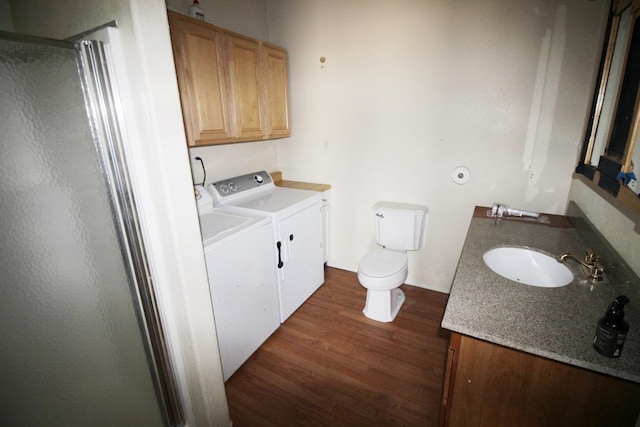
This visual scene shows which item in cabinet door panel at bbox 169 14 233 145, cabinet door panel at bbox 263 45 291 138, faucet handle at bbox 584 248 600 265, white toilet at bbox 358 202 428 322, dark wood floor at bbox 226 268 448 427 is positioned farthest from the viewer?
cabinet door panel at bbox 263 45 291 138

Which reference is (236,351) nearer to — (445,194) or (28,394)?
(28,394)

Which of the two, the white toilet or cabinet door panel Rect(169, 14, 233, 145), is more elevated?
cabinet door panel Rect(169, 14, 233, 145)

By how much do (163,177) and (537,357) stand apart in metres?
1.34

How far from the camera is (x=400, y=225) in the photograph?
246 cm

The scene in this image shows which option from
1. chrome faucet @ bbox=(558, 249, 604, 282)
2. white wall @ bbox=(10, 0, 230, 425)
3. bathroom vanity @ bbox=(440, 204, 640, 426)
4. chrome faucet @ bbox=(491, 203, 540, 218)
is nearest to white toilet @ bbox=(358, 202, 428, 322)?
chrome faucet @ bbox=(491, 203, 540, 218)

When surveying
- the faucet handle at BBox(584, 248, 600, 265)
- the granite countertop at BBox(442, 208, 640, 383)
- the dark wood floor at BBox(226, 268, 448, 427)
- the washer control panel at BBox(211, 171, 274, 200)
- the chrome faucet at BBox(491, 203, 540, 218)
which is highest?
the washer control panel at BBox(211, 171, 274, 200)

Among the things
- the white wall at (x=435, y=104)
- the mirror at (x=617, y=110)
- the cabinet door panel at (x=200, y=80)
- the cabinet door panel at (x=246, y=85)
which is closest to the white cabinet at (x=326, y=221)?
the white wall at (x=435, y=104)

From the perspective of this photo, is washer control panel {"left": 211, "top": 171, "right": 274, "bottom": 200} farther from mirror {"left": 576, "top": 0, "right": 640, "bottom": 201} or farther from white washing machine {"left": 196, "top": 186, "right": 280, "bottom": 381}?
mirror {"left": 576, "top": 0, "right": 640, "bottom": 201}

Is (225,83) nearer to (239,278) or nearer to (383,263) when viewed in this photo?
(239,278)

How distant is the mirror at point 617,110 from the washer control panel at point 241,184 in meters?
2.15

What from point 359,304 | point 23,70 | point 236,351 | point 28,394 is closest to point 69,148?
point 23,70

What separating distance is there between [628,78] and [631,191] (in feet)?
2.22

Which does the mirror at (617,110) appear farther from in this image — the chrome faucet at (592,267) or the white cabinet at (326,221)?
the white cabinet at (326,221)

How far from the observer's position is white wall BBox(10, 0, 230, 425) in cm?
98
